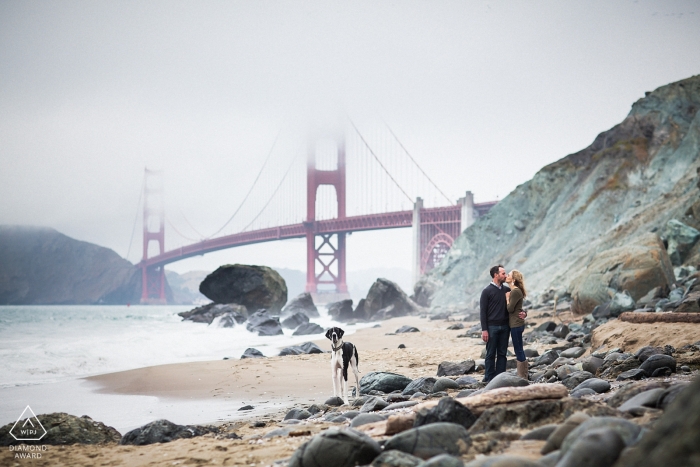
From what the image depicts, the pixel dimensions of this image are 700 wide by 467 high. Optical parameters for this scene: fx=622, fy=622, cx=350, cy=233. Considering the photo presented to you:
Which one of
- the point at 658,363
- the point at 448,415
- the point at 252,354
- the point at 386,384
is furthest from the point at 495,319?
the point at 252,354

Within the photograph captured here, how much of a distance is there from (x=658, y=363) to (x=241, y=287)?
31071 millimetres

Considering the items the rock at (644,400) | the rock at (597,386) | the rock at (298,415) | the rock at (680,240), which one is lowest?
the rock at (298,415)

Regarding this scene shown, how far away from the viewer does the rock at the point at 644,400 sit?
10.3 feet

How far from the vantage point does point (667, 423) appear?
1.68 metres

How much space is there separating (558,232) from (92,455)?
2665 cm

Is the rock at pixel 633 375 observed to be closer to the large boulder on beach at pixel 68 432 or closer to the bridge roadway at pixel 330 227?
the large boulder on beach at pixel 68 432

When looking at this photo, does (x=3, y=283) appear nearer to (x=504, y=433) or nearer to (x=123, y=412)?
(x=123, y=412)

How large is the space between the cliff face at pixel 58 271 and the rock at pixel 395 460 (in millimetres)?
91722

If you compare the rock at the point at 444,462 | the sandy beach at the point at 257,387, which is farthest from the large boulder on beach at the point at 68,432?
the rock at the point at 444,462

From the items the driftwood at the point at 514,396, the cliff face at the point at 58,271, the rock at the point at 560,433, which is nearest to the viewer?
the rock at the point at 560,433

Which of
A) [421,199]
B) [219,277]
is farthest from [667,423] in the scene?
[421,199]

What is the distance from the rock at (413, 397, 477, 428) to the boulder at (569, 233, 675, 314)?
9.93 m

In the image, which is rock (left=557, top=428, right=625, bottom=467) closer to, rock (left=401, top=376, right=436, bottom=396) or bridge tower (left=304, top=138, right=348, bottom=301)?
rock (left=401, top=376, right=436, bottom=396)

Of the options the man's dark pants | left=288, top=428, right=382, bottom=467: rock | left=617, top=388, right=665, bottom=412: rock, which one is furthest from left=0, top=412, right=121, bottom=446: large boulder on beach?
left=617, top=388, right=665, bottom=412: rock
